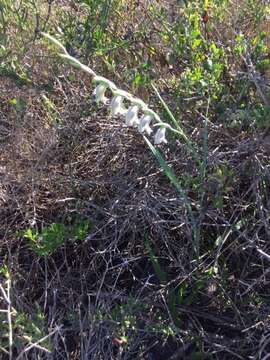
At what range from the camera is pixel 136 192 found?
2203 mm

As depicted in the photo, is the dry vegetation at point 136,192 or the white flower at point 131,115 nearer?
the white flower at point 131,115

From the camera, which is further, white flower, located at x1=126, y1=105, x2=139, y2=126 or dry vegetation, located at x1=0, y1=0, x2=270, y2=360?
dry vegetation, located at x1=0, y1=0, x2=270, y2=360

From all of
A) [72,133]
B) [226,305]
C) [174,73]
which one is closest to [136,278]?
[226,305]

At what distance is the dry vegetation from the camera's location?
196 cm

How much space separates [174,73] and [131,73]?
18cm

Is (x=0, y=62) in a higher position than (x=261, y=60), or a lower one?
lower

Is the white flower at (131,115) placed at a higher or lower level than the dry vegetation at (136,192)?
higher

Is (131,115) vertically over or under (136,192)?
over

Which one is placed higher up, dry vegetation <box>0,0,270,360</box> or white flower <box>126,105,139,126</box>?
white flower <box>126,105,139,126</box>

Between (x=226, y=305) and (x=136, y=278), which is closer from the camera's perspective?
(x=226, y=305)

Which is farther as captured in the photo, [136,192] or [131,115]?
[136,192]

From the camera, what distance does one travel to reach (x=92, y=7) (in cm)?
238

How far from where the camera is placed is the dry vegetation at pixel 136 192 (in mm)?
1963

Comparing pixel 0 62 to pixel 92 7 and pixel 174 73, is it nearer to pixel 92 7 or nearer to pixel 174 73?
pixel 92 7
